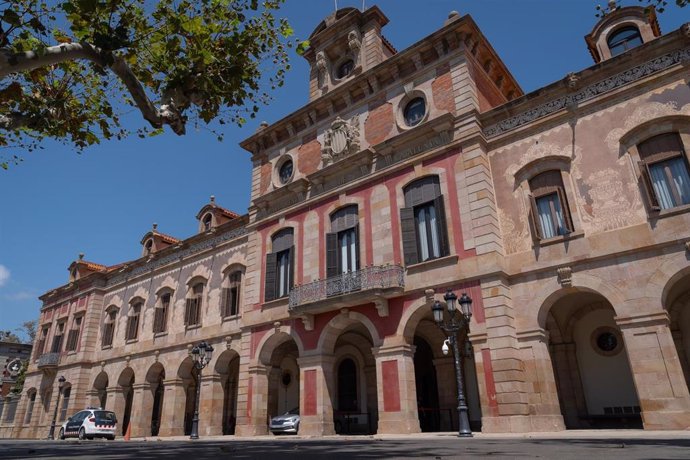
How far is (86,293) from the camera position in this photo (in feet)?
107

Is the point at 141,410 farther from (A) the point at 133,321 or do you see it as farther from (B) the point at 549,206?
(B) the point at 549,206

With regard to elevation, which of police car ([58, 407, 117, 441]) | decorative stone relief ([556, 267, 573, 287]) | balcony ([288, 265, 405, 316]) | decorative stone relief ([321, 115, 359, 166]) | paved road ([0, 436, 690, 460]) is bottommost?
paved road ([0, 436, 690, 460])

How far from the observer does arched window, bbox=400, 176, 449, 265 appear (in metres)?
16.4

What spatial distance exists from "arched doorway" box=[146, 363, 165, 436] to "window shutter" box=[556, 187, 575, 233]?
21.5m

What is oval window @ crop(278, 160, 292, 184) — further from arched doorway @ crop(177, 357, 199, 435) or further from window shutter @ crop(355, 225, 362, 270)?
arched doorway @ crop(177, 357, 199, 435)

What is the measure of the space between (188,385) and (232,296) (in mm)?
5997

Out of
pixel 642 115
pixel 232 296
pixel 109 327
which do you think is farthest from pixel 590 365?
pixel 109 327

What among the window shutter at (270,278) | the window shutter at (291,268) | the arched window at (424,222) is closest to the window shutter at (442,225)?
the arched window at (424,222)

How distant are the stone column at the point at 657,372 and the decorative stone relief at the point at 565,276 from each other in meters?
1.65

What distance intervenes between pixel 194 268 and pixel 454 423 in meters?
15.9

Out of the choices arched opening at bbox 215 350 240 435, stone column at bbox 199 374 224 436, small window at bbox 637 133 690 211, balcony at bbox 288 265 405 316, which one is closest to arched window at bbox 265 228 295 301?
balcony at bbox 288 265 405 316

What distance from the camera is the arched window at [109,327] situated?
30.2 meters

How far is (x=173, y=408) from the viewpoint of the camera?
78.7 ft

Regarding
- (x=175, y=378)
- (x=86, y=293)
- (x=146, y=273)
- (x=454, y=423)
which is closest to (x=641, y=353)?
(x=454, y=423)
